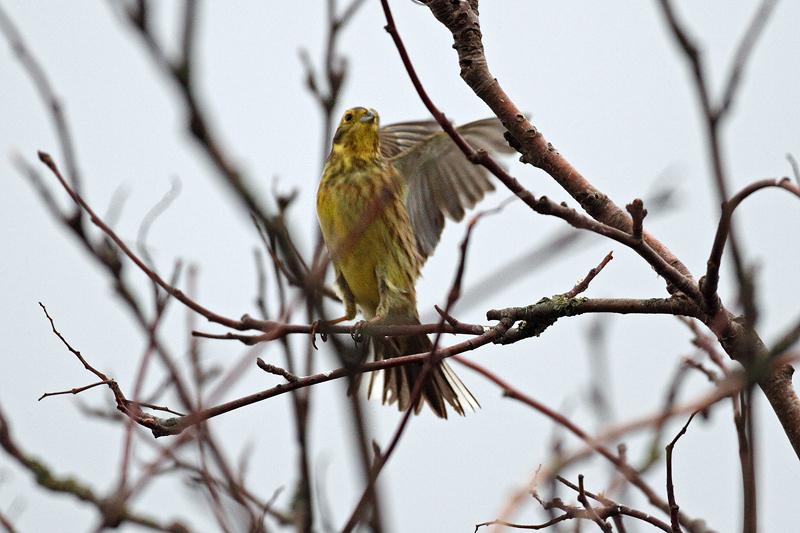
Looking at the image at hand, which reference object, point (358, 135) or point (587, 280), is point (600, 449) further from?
point (358, 135)

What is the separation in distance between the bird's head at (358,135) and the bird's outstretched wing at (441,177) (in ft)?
1.00

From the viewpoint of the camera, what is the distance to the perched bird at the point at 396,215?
5598 millimetres

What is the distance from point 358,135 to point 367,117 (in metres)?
A: 0.16

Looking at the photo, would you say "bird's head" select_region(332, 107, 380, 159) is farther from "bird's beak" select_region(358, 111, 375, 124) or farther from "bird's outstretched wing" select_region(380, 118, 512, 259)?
"bird's outstretched wing" select_region(380, 118, 512, 259)

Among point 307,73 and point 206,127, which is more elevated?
point 307,73

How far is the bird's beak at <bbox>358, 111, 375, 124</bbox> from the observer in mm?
6459

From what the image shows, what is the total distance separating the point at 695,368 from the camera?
130 inches

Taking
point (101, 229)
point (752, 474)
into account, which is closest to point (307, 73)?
point (101, 229)

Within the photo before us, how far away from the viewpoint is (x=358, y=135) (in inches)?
253

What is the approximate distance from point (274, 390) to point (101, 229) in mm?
852

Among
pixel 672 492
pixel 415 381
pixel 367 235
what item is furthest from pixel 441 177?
pixel 672 492

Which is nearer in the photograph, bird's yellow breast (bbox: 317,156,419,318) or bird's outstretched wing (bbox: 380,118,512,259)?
bird's yellow breast (bbox: 317,156,419,318)

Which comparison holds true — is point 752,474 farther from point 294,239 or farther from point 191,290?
point 191,290

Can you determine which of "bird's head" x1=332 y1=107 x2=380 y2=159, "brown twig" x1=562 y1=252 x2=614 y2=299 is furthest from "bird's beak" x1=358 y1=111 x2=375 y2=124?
"brown twig" x1=562 y1=252 x2=614 y2=299
